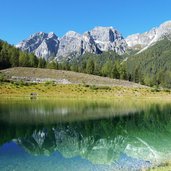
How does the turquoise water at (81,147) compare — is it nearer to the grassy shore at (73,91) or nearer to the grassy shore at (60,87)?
the grassy shore at (73,91)

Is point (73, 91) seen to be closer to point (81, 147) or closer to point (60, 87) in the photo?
point (60, 87)

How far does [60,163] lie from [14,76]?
133584mm

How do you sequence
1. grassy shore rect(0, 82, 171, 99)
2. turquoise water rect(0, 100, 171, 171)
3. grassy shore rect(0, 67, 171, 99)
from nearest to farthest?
turquoise water rect(0, 100, 171, 171) < grassy shore rect(0, 82, 171, 99) < grassy shore rect(0, 67, 171, 99)

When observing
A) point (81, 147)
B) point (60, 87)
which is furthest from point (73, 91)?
point (81, 147)

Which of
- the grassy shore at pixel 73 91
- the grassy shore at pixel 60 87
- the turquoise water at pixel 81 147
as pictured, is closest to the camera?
the turquoise water at pixel 81 147

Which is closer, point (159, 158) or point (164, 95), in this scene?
point (159, 158)

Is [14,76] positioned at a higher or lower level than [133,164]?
higher

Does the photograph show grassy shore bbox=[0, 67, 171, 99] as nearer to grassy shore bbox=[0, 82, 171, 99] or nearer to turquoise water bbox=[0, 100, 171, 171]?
grassy shore bbox=[0, 82, 171, 99]

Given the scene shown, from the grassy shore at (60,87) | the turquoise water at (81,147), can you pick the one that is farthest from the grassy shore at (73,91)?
the turquoise water at (81,147)

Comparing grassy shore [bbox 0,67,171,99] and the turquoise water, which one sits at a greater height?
grassy shore [bbox 0,67,171,99]

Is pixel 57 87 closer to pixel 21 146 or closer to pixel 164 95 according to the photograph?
pixel 164 95

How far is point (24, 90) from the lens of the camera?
13000 cm

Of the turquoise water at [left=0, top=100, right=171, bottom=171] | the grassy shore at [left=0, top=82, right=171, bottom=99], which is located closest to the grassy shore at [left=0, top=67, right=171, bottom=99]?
the grassy shore at [left=0, top=82, right=171, bottom=99]

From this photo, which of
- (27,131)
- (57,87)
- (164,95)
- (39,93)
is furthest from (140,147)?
(164,95)
